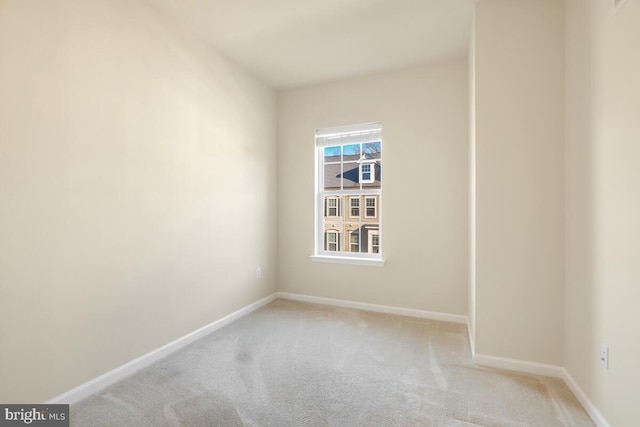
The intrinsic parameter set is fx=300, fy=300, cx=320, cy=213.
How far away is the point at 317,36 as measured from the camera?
2.76 metres

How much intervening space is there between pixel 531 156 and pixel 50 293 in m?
3.28

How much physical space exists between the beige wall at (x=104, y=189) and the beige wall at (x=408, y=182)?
41.7 inches

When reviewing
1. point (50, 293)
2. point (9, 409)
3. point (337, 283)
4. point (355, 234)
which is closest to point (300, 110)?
point (355, 234)

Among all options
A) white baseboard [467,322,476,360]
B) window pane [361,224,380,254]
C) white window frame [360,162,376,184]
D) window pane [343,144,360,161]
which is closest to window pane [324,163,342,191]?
window pane [343,144,360,161]

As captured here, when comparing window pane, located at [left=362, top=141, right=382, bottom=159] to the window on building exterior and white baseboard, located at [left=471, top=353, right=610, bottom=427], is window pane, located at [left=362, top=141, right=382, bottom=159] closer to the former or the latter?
the window on building exterior

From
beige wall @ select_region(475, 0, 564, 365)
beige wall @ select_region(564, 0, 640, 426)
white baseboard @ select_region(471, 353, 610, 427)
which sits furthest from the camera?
beige wall @ select_region(475, 0, 564, 365)

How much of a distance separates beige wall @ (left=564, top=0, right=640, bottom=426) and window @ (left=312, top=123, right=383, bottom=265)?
5.98 feet

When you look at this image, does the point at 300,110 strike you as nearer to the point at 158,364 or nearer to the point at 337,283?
the point at 337,283

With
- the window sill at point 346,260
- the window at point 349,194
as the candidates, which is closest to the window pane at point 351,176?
the window at point 349,194

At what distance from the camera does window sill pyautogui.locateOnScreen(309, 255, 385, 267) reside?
11.6ft

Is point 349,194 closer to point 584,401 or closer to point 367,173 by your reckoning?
point 367,173

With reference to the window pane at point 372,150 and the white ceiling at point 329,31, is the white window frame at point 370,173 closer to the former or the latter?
the window pane at point 372,150

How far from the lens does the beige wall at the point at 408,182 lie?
3182mm

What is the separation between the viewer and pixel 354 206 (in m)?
3.79
